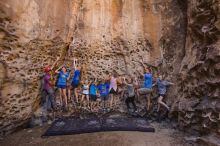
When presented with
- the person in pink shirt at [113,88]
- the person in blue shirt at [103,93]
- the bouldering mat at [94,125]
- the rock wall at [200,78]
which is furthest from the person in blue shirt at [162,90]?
the person in blue shirt at [103,93]

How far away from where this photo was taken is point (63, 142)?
5.06 m

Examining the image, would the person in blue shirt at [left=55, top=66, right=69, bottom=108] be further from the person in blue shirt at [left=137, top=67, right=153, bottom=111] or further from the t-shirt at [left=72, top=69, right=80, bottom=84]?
the person in blue shirt at [left=137, top=67, right=153, bottom=111]

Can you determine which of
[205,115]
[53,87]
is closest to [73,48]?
[53,87]

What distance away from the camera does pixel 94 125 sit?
20.2 feet

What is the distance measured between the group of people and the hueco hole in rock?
4 cm

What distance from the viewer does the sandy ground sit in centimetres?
496

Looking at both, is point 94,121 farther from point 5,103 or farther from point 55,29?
point 55,29

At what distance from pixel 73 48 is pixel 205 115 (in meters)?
5.15

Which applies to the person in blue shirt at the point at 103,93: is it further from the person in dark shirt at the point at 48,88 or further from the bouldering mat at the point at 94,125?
the person in dark shirt at the point at 48,88

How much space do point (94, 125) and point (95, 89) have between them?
5.32ft

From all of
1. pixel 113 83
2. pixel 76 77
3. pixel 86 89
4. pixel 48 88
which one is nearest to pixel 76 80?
pixel 76 77

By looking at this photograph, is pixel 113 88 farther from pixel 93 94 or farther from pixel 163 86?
pixel 163 86

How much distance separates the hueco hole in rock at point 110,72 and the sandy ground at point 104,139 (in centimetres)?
3

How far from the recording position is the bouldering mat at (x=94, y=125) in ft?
18.7
